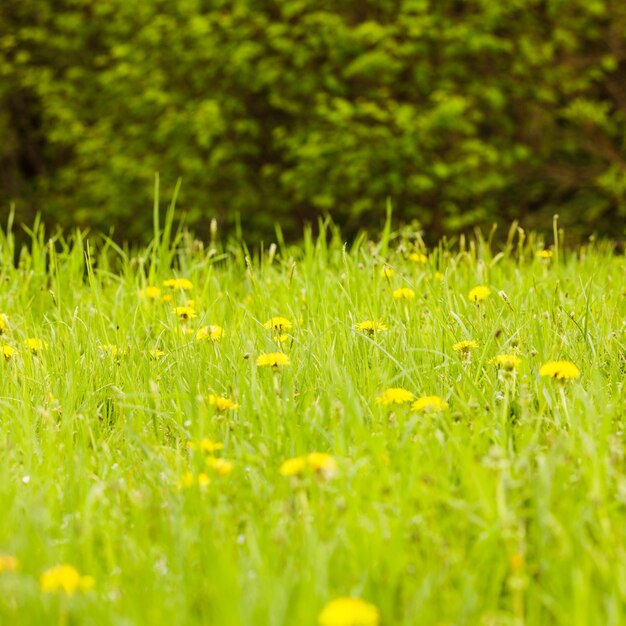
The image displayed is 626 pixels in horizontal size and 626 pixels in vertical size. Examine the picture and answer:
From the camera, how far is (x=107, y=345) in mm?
2418

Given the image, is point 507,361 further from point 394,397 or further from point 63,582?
point 63,582

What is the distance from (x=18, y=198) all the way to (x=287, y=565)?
10622 mm

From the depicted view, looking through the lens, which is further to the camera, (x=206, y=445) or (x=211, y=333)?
(x=211, y=333)

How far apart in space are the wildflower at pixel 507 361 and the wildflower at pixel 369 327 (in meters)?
0.34

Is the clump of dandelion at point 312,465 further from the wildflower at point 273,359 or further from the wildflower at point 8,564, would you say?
the wildflower at point 273,359

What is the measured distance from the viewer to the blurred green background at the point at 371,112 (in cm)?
772

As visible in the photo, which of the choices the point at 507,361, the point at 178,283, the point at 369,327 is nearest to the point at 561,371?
the point at 507,361

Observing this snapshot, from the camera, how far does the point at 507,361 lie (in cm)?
192

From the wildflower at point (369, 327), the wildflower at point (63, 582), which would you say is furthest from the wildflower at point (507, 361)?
the wildflower at point (63, 582)

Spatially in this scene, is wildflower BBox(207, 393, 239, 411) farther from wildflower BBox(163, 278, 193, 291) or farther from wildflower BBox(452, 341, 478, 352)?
wildflower BBox(163, 278, 193, 291)

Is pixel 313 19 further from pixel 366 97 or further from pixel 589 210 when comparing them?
pixel 589 210

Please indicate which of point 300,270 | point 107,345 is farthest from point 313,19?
point 107,345

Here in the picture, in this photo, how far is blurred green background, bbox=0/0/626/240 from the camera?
25.3 feet

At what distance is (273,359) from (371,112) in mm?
5824
